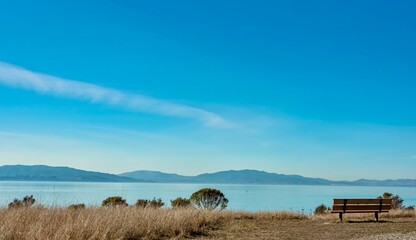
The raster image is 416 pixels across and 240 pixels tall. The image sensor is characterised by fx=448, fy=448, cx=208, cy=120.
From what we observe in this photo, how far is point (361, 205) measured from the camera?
15117 mm

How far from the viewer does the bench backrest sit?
582 inches

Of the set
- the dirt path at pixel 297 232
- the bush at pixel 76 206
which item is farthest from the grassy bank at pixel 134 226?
the bush at pixel 76 206

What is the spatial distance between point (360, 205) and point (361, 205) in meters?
0.04

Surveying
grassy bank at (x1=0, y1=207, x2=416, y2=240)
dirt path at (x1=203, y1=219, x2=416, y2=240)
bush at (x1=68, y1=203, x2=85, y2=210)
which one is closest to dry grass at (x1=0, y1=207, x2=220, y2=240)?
grassy bank at (x1=0, y1=207, x2=416, y2=240)

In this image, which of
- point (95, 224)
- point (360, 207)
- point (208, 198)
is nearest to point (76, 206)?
point (95, 224)

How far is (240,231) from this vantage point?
1120 cm

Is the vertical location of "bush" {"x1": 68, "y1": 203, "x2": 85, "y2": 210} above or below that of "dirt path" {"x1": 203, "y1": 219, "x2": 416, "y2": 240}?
above

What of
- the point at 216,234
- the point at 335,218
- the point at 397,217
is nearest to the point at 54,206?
the point at 216,234

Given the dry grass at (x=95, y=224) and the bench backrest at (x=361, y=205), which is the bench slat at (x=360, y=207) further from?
the dry grass at (x=95, y=224)

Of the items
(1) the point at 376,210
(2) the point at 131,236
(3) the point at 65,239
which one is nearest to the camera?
(3) the point at 65,239

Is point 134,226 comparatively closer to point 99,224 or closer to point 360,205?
point 99,224

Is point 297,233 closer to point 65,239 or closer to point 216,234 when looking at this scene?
point 216,234

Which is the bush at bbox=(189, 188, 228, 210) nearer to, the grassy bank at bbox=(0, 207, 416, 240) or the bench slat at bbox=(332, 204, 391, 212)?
the grassy bank at bbox=(0, 207, 416, 240)

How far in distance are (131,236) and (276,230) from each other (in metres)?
4.30
